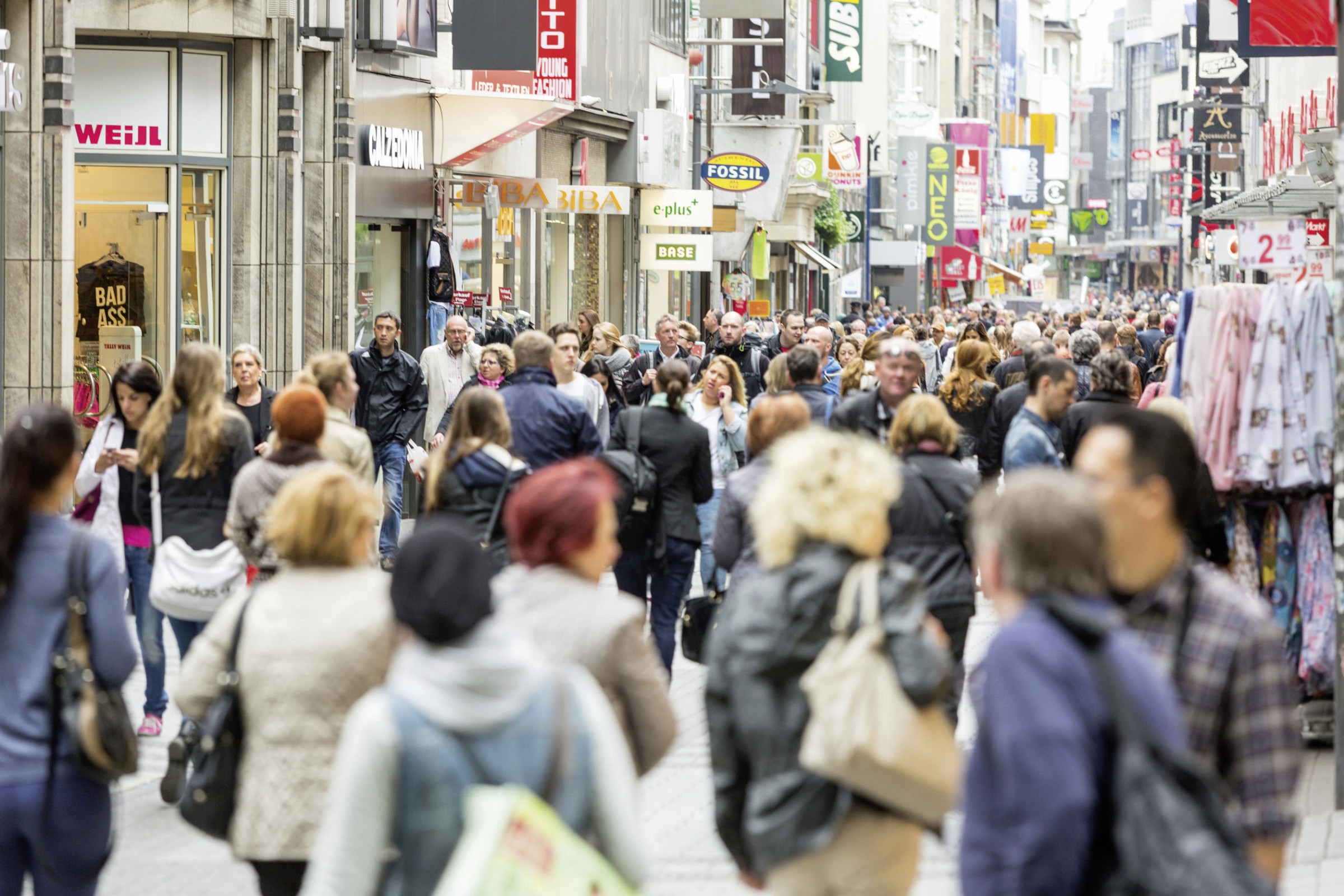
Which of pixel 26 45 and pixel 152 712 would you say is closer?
pixel 152 712

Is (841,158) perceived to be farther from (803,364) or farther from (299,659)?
(299,659)

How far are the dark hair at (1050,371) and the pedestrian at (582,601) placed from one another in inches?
204

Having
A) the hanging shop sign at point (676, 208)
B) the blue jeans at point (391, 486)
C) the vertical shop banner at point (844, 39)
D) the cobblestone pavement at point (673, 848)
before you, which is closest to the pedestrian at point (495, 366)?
the blue jeans at point (391, 486)

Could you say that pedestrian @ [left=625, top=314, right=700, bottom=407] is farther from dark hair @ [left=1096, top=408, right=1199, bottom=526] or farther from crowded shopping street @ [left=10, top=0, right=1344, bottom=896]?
dark hair @ [left=1096, top=408, right=1199, bottom=526]

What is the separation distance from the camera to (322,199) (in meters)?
18.4

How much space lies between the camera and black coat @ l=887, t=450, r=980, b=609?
299 inches

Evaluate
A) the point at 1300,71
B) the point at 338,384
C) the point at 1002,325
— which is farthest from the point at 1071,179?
the point at 338,384

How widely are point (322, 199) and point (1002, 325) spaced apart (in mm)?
8139

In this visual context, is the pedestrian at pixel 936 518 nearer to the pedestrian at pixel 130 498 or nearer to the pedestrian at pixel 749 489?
the pedestrian at pixel 749 489

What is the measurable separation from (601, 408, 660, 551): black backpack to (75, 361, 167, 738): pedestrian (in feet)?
7.07

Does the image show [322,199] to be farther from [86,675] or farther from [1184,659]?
[1184,659]

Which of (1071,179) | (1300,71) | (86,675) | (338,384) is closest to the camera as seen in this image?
(86,675)

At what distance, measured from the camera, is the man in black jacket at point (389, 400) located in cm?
1484

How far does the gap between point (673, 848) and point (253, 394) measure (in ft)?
14.9
